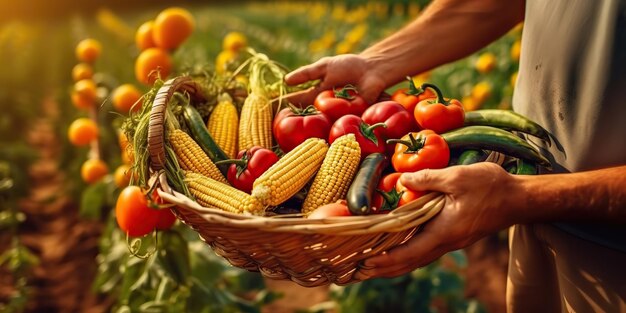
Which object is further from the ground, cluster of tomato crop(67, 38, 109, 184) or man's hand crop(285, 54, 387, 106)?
man's hand crop(285, 54, 387, 106)

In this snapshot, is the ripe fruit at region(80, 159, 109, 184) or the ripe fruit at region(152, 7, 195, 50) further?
the ripe fruit at region(80, 159, 109, 184)

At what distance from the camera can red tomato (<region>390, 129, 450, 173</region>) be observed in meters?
2.05

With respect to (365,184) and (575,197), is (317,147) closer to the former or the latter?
(365,184)

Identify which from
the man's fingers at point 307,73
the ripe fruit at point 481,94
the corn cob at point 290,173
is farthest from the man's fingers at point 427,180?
the ripe fruit at point 481,94

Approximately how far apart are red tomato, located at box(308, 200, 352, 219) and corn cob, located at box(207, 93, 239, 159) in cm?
62

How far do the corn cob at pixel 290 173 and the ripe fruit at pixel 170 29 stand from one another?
1.33m

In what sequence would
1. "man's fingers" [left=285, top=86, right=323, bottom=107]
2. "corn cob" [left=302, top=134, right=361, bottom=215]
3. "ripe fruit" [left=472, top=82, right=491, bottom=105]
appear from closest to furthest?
1. "corn cob" [left=302, top=134, right=361, bottom=215]
2. "man's fingers" [left=285, top=86, right=323, bottom=107]
3. "ripe fruit" [left=472, top=82, right=491, bottom=105]

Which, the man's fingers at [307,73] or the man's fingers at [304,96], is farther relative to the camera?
the man's fingers at [304,96]

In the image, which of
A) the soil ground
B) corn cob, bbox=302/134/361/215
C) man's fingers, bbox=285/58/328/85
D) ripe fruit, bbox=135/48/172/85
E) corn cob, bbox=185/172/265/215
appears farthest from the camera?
the soil ground

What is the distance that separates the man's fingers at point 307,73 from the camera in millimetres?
2607

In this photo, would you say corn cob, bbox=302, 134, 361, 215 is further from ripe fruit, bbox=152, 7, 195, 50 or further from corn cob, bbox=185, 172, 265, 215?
ripe fruit, bbox=152, 7, 195, 50

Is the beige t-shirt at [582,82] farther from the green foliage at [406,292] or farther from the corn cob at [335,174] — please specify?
the green foliage at [406,292]

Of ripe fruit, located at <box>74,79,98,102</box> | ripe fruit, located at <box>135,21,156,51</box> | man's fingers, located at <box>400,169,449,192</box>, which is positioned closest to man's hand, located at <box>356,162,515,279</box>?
man's fingers, located at <box>400,169,449,192</box>

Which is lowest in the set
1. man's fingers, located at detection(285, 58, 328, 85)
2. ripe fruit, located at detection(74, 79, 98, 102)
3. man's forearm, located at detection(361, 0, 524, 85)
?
ripe fruit, located at detection(74, 79, 98, 102)
